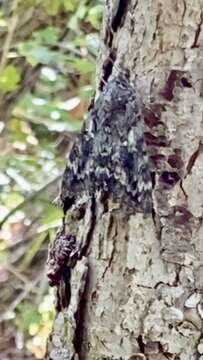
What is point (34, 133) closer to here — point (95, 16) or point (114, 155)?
point (95, 16)

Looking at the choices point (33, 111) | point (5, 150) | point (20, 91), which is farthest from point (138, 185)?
point (20, 91)

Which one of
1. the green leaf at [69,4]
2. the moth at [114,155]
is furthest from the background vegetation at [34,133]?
the moth at [114,155]

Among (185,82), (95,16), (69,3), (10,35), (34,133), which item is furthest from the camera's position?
(10,35)

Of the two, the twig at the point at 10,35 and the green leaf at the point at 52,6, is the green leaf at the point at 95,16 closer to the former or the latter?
the green leaf at the point at 52,6

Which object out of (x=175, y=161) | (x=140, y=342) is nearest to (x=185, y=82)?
(x=175, y=161)

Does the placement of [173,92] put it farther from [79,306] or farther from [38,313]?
[38,313]

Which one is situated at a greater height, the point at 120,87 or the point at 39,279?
the point at 120,87

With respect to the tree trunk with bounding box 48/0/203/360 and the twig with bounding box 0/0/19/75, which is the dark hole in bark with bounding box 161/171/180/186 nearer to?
the tree trunk with bounding box 48/0/203/360
